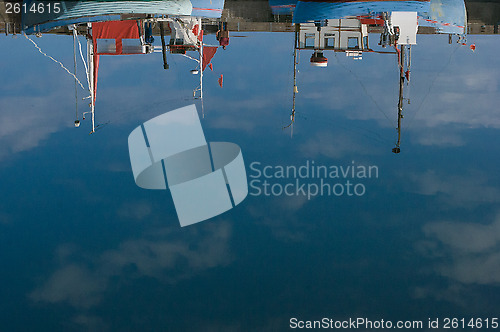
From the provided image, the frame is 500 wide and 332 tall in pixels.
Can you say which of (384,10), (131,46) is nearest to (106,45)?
(131,46)

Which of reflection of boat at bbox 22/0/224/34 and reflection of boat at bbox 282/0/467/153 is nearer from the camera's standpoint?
reflection of boat at bbox 22/0/224/34

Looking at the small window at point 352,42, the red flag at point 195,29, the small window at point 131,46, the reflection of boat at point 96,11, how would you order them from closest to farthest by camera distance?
the reflection of boat at point 96,11
the small window at point 131,46
the small window at point 352,42
the red flag at point 195,29

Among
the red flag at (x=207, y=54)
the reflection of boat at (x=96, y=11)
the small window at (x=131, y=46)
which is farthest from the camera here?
the red flag at (x=207, y=54)

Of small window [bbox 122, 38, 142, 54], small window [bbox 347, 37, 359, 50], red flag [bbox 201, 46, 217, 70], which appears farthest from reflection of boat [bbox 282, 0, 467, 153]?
small window [bbox 122, 38, 142, 54]

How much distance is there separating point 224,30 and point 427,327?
12629cm

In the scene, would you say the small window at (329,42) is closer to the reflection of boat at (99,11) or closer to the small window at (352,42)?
the small window at (352,42)

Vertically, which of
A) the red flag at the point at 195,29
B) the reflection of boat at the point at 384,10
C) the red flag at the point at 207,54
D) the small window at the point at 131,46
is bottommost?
the red flag at the point at 207,54

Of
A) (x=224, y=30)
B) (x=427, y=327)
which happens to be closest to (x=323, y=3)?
(x=224, y=30)

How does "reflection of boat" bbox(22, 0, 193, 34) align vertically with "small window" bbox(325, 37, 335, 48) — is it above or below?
above

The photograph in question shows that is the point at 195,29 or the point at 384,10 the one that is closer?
→ the point at 384,10

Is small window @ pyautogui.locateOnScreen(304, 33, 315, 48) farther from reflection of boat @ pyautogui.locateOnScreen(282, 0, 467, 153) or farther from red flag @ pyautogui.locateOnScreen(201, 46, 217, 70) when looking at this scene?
red flag @ pyautogui.locateOnScreen(201, 46, 217, 70)

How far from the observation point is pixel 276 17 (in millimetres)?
42656

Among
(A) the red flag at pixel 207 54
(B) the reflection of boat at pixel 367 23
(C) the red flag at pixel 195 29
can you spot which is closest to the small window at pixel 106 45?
(C) the red flag at pixel 195 29

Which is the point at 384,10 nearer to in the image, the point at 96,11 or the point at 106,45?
the point at 96,11
